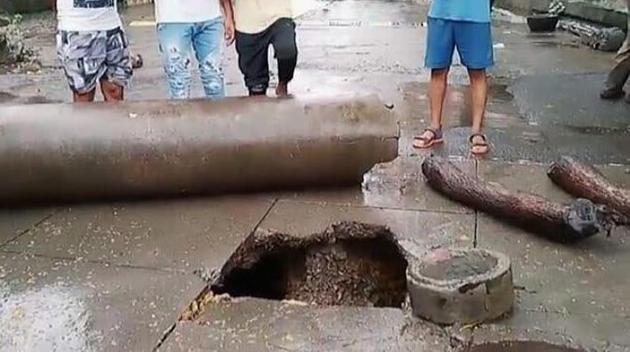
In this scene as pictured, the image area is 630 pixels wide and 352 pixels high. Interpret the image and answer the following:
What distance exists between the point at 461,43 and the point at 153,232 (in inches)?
92.7

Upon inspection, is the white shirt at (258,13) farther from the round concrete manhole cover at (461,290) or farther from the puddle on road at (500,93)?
the puddle on road at (500,93)

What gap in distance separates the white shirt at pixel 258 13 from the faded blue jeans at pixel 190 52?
133mm

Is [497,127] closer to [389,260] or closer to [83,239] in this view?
[389,260]

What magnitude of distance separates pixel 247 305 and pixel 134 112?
1588 millimetres

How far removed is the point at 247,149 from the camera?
13.7 feet

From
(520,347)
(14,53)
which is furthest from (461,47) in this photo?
(14,53)

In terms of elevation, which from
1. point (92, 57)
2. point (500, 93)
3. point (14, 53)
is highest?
point (92, 57)

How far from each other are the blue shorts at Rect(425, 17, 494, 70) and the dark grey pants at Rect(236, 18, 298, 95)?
886 millimetres

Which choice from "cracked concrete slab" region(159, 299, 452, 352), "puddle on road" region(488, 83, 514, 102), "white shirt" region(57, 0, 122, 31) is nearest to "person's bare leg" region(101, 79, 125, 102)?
"white shirt" region(57, 0, 122, 31)

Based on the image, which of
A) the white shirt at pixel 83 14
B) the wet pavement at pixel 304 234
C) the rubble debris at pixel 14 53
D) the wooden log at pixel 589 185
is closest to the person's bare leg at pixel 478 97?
the wet pavement at pixel 304 234

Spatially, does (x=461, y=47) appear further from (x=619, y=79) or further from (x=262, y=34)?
(x=619, y=79)

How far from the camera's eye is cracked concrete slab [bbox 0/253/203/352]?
283 cm

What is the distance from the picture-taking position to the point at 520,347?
9.02 feet

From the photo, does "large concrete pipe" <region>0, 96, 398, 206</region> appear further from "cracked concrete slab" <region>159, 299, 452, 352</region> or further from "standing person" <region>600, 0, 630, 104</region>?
"standing person" <region>600, 0, 630, 104</region>
